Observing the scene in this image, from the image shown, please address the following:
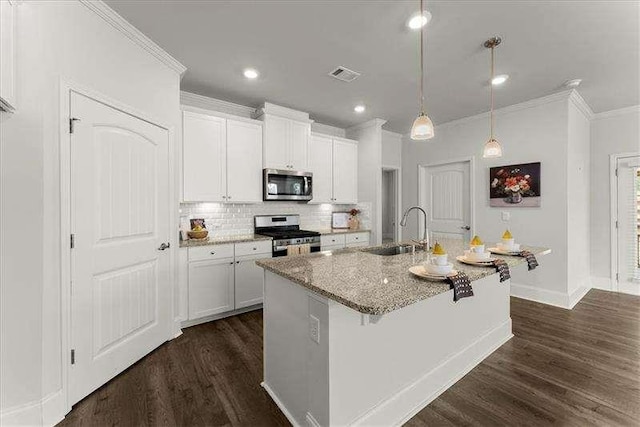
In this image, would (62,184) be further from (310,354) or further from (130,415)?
(310,354)

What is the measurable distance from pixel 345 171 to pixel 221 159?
211 centimetres

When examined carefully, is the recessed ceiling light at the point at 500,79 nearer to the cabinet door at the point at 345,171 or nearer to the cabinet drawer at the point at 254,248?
the cabinet door at the point at 345,171

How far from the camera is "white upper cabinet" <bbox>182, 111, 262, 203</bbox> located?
10.4ft

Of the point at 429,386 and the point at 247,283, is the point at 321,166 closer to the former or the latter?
the point at 247,283

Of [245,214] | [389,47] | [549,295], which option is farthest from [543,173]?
[245,214]

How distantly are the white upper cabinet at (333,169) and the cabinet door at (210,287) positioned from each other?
177 cm

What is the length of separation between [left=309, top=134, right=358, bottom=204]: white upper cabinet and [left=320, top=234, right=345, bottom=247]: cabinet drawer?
61 centimetres

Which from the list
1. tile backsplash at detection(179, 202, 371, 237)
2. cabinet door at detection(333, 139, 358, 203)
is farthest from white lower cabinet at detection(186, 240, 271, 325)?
cabinet door at detection(333, 139, 358, 203)

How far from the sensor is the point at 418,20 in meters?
2.09

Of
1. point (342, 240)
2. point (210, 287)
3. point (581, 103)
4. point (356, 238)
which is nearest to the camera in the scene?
point (210, 287)

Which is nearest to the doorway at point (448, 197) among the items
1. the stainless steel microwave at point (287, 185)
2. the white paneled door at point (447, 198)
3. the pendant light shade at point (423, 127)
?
the white paneled door at point (447, 198)

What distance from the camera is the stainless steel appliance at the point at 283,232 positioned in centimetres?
357

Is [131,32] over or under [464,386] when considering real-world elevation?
over

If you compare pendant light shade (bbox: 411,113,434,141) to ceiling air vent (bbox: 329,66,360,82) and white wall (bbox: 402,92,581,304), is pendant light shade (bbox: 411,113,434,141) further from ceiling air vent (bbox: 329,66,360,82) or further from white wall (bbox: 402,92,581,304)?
white wall (bbox: 402,92,581,304)
